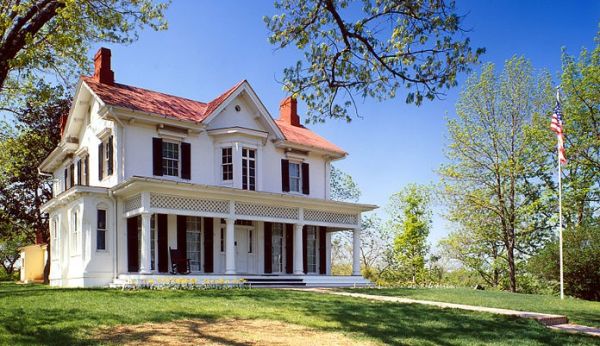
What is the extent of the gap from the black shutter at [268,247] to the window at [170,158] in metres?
4.58

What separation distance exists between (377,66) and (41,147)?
2641cm

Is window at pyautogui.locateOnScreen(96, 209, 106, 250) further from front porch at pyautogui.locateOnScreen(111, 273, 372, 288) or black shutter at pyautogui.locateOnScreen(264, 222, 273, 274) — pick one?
black shutter at pyautogui.locateOnScreen(264, 222, 273, 274)

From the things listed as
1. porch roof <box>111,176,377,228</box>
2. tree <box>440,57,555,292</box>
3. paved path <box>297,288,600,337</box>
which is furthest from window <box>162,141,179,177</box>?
tree <box>440,57,555,292</box>

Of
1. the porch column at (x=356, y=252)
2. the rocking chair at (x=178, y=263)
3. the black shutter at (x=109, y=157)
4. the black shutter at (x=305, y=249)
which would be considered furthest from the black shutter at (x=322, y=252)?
A: the black shutter at (x=109, y=157)

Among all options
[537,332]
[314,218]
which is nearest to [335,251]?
[314,218]

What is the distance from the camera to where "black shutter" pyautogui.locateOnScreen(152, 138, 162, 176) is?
66.7 ft

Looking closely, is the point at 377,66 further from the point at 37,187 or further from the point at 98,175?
the point at 37,187

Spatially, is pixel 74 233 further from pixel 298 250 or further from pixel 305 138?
pixel 305 138

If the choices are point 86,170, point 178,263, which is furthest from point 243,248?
point 86,170

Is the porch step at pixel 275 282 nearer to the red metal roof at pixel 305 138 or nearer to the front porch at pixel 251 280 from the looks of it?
the front porch at pixel 251 280

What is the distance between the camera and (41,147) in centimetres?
3100

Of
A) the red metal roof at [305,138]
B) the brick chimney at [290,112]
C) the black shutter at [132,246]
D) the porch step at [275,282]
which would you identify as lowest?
the porch step at [275,282]

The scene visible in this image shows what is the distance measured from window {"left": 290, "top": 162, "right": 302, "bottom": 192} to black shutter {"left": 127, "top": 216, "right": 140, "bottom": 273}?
24.5 ft

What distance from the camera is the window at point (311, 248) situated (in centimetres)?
2480
